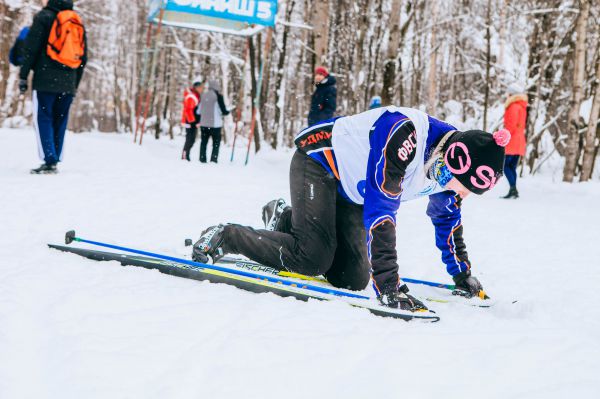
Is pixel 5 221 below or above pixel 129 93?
below

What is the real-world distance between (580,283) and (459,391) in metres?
2.26

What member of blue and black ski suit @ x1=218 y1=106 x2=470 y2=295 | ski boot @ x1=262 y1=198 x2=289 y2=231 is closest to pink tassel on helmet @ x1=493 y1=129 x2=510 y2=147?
blue and black ski suit @ x1=218 y1=106 x2=470 y2=295

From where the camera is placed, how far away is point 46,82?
17.3 ft

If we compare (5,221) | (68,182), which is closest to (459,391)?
(5,221)

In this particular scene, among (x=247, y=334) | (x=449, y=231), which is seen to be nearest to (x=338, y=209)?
(x=449, y=231)

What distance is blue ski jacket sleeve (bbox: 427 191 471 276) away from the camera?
283 centimetres

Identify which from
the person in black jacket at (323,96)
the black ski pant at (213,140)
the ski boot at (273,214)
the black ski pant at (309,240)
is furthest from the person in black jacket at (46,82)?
the black ski pant at (213,140)

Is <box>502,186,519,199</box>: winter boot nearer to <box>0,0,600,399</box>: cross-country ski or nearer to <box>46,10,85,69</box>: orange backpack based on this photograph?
<box>0,0,600,399</box>: cross-country ski

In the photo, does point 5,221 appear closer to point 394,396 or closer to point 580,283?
point 394,396

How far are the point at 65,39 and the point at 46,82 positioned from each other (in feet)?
1.65

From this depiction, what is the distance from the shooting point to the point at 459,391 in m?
1.62

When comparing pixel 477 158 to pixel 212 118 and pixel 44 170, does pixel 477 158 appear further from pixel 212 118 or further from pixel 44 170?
pixel 212 118

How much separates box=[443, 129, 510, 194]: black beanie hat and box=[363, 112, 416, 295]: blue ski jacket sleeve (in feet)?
0.66

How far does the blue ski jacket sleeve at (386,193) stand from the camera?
91.0 inches
